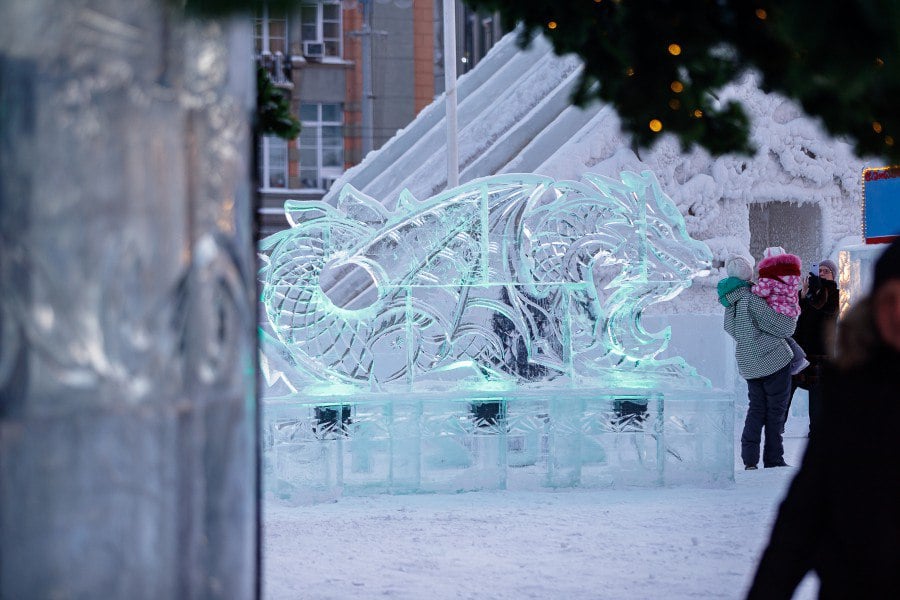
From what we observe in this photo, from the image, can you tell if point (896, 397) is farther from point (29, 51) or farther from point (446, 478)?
point (446, 478)

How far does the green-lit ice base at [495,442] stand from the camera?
24.9 feet

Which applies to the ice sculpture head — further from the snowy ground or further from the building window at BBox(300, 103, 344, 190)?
the building window at BBox(300, 103, 344, 190)

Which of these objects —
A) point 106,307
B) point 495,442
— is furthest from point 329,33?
point 106,307

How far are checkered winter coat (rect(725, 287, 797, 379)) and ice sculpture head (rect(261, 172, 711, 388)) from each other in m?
0.50

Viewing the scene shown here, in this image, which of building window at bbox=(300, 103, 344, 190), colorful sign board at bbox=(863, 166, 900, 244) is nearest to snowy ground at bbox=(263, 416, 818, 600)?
colorful sign board at bbox=(863, 166, 900, 244)

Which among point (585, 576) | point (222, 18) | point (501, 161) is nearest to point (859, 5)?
point (222, 18)

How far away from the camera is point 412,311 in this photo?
26.7ft

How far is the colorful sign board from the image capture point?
8.72 metres

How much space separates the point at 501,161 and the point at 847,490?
14225 mm

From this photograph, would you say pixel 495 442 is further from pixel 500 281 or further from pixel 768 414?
pixel 768 414

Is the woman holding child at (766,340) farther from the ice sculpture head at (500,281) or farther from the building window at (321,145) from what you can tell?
the building window at (321,145)

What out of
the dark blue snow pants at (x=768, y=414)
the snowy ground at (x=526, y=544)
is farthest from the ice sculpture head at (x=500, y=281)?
the snowy ground at (x=526, y=544)

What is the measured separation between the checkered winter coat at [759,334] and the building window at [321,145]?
72.3ft

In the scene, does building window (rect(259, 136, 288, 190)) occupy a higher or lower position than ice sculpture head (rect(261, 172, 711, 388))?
higher
